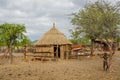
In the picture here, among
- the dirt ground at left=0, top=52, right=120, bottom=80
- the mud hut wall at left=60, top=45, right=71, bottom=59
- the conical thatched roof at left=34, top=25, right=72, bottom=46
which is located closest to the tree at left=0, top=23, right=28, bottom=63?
the conical thatched roof at left=34, top=25, right=72, bottom=46

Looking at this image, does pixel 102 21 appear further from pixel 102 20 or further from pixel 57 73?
pixel 57 73

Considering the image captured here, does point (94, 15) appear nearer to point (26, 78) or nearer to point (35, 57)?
point (26, 78)

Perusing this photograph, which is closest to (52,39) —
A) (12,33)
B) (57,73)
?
(12,33)

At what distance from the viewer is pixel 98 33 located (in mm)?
19422

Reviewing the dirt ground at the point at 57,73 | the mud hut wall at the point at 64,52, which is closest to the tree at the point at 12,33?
the mud hut wall at the point at 64,52

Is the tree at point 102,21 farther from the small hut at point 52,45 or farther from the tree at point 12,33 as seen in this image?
the tree at point 12,33

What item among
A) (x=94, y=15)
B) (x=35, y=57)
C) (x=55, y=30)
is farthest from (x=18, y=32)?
(x=94, y=15)

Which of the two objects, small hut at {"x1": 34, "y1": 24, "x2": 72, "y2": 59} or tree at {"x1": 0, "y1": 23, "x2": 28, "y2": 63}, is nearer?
small hut at {"x1": 34, "y1": 24, "x2": 72, "y2": 59}

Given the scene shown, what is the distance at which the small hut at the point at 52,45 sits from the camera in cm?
3036

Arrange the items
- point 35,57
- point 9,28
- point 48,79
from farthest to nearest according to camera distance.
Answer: point 9,28, point 35,57, point 48,79

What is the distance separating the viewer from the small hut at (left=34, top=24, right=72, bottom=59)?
1195 inches

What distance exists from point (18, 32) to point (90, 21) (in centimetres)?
1771

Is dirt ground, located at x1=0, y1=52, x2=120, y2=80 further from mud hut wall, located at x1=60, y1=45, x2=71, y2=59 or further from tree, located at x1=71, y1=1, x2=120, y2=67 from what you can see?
mud hut wall, located at x1=60, y1=45, x2=71, y2=59

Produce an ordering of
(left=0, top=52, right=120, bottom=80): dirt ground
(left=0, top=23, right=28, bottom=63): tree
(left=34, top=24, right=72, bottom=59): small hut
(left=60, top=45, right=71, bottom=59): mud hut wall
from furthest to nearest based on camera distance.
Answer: (left=0, top=23, right=28, bottom=63): tree → (left=60, top=45, right=71, bottom=59): mud hut wall → (left=34, top=24, right=72, bottom=59): small hut → (left=0, top=52, right=120, bottom=80): dirt ground
